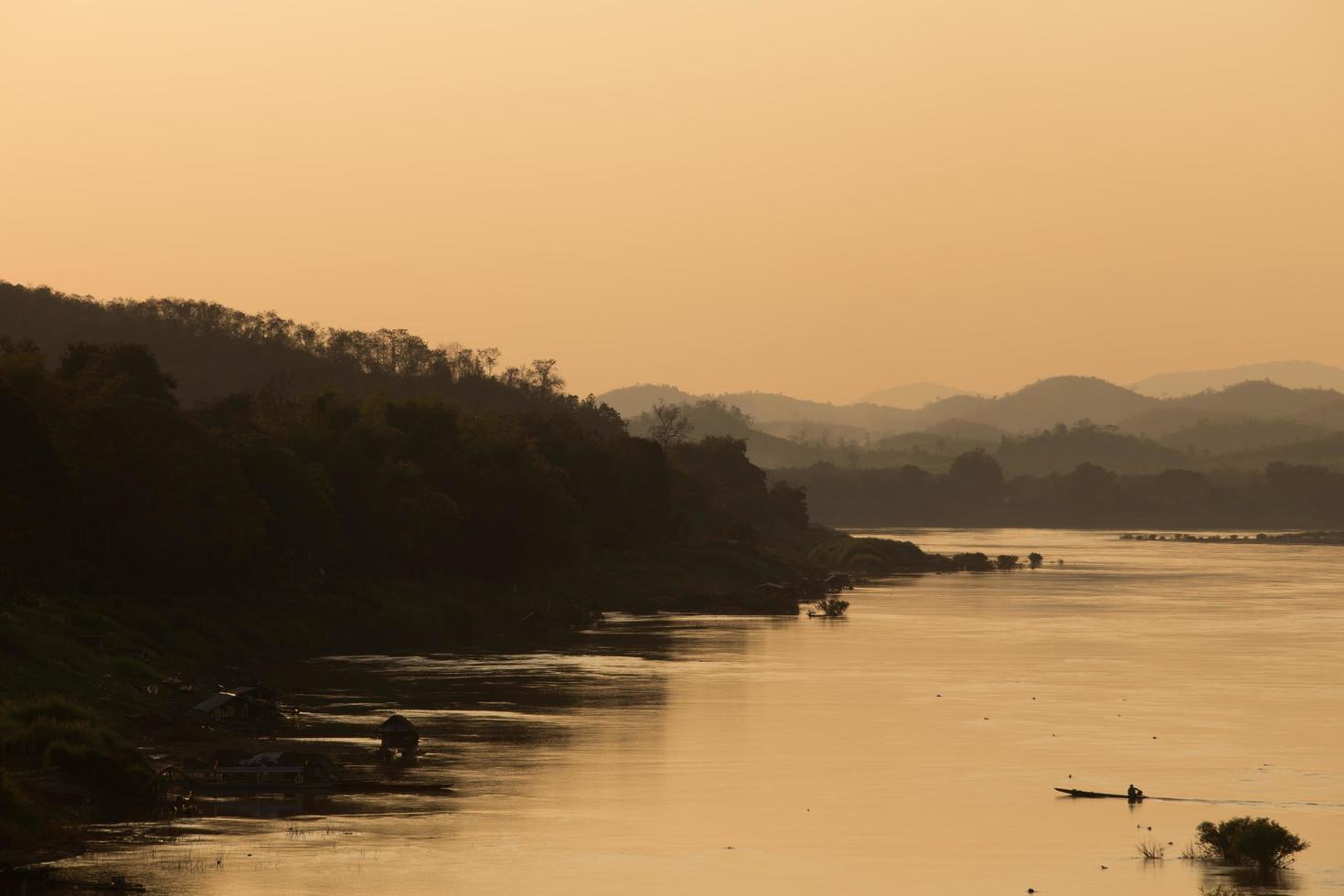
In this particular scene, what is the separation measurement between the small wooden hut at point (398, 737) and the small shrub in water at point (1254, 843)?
3286 centimetres

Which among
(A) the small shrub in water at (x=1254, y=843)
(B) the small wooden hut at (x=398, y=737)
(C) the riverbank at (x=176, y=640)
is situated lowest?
(A) the small shrub in water at (x=1254, y=843)

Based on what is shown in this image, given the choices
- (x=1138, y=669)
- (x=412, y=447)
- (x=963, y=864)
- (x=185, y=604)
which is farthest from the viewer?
(x=412, y=447)

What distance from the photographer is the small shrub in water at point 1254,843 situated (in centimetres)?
5797

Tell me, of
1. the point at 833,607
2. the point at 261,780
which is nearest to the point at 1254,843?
the point at 261,780

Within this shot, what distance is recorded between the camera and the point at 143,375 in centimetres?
13162

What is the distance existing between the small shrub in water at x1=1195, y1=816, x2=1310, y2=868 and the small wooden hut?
108 feet

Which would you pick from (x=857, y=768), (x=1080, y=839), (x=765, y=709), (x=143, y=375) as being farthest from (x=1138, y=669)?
(x=143, y=375)

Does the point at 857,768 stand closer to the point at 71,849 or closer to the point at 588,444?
the point at 71,849

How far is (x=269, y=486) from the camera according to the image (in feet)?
395

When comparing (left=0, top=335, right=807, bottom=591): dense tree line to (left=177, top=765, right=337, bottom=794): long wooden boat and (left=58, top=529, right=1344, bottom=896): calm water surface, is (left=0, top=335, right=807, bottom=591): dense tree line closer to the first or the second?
(left=58, top=529, right=1344, bottom=896): calm water surface

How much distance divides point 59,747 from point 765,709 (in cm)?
4301

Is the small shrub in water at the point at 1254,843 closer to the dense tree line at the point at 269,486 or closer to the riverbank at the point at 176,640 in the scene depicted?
the riverbank at the point at 176,640

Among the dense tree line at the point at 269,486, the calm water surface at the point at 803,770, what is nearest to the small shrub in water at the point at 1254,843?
the calm water surface at the point at 803,770

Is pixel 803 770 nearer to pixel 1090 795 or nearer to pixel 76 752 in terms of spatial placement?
pixel 1090 795
